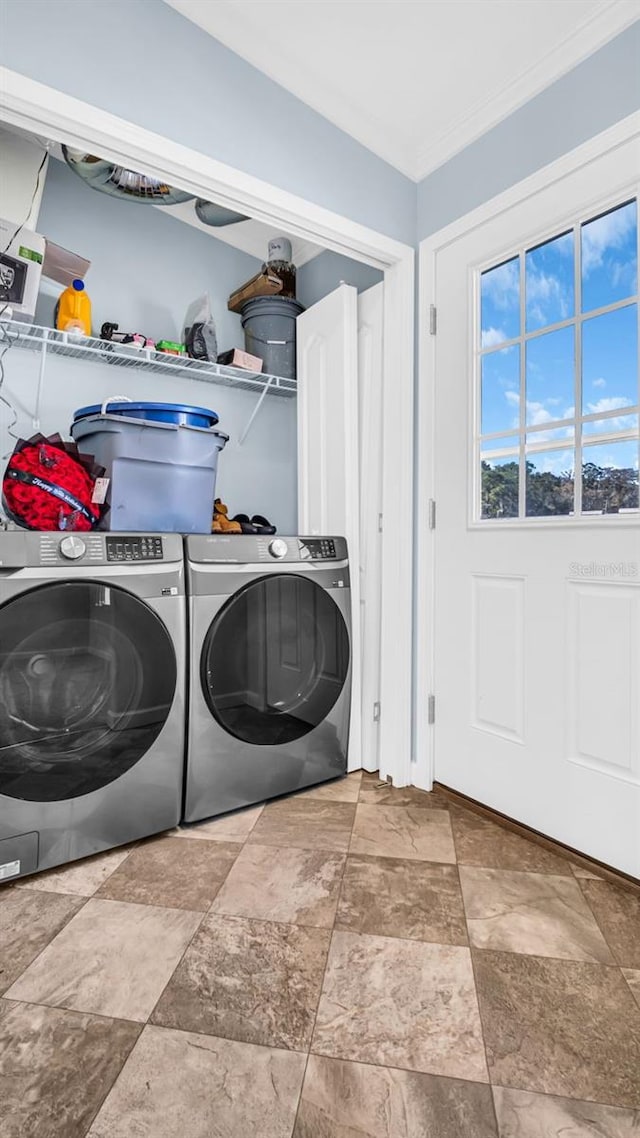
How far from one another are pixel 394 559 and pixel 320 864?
1.03 m

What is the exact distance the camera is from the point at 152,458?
1795 millimetres

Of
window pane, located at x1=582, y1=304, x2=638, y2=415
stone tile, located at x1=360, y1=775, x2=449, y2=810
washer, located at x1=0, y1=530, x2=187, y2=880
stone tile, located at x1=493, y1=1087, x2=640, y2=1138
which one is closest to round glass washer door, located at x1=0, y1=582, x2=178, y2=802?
washer, located at x1=0, y1=530, x2=187, y2=880

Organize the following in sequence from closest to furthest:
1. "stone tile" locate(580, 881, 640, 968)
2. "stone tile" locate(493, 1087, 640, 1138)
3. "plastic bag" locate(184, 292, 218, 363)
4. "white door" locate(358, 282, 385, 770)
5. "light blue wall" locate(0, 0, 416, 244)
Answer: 1. "stone tile" locate(493, 1087, 640, 1138)
2. "stone tile" locate(580, 881, 640, 968)
3. "light blue wall" locate(0, 0, 416, 244)
4. "white door" locate(358, 282, 385, 770)
5. "plastic bag" locate(184, 292, 218, 363)

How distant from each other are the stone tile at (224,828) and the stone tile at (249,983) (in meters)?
0.37

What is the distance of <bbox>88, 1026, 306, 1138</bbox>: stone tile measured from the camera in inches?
33.9

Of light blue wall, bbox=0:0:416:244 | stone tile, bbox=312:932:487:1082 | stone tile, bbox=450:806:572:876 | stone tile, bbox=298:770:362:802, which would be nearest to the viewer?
stone tile, bbox=312:932:487:1082

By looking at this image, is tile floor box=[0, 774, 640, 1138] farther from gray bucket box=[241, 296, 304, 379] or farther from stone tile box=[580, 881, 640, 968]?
gray bucket box=[241, 296, 304, 379]

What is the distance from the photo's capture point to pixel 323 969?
3.89 feet

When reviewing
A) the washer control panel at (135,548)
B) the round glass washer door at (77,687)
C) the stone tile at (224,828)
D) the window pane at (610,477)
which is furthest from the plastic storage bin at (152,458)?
the window pane at (610,477)

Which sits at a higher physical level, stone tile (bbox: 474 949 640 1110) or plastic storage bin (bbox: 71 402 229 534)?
plastic storage bin (bbox: 71 402 229 534)

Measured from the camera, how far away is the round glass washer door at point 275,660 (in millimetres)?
1773

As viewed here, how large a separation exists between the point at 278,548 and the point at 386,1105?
137cm

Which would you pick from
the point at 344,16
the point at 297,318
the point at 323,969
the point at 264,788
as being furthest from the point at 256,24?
the point at 323,969

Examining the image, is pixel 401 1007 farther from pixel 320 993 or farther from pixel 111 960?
pixel 111 960
